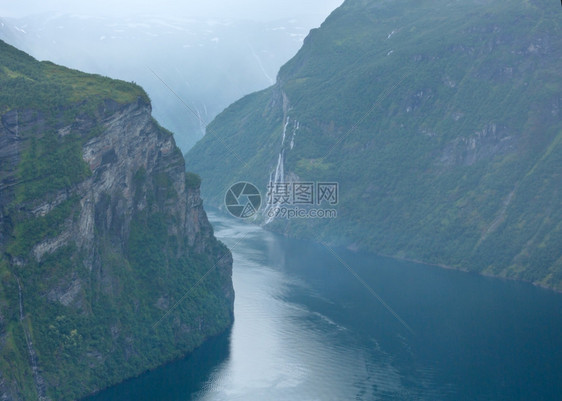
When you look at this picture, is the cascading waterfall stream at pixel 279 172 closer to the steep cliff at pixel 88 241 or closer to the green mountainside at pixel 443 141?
the green mountainside at pixel 443 141

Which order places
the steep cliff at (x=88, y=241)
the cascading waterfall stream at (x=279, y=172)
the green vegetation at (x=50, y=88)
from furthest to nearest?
1. the cascading waterfall stream at (x=279, y=172)
2. the green vegetation at (x=50, y=88)
3. the steep cliff at (x=88, y=241)

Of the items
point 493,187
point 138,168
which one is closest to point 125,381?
point 138,168

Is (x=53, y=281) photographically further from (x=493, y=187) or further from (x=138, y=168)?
(x=493, y=187)

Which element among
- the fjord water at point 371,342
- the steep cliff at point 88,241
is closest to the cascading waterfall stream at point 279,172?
the fjord water at point 371,342

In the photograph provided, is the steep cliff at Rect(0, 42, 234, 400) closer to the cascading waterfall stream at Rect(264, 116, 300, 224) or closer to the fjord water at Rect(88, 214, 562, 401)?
the fjord water at Rect(88, 214, 562, 401)

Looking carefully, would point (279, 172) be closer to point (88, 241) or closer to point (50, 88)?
point (50, 88)

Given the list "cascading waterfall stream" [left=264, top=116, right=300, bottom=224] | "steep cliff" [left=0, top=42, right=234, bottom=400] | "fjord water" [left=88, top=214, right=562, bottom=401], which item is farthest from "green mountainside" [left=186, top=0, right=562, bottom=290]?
"steep cliff" [left=0, top=42, right=234, bottom=400]

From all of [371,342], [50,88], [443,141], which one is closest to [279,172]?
[443,141]
